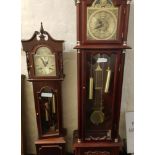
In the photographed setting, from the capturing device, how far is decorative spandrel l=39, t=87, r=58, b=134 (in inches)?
76.7

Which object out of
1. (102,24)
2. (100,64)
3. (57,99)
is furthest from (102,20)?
(57,99)

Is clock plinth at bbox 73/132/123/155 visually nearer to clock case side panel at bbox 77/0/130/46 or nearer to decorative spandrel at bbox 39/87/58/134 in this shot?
decorative spandrel at bbox 39/87/58/134

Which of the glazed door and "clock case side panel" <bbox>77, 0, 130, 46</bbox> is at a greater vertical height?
"clock case side panel" <bbox>77, 0, 130, 46</bbox>

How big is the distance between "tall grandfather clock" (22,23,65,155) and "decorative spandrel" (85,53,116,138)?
24 centimetres

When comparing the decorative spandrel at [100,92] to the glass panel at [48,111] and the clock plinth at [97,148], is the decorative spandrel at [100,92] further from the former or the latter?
the glass panel at [48,111]

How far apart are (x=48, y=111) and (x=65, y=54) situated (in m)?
0.53

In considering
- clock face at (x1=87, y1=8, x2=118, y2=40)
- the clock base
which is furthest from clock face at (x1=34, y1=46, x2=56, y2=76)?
the clock base

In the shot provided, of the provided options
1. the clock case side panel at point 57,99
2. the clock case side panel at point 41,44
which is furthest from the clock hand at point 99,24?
the clock case side panel at point 57,99

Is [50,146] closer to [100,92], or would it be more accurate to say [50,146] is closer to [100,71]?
[100,92]

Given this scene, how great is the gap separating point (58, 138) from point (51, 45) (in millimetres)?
775

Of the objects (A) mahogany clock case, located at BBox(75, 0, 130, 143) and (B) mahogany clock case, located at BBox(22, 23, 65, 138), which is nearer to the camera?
(A) mahogany clock case, located at BBox(75, 0, 130, 143)

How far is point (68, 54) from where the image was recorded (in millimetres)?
2123

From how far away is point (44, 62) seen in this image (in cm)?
190
